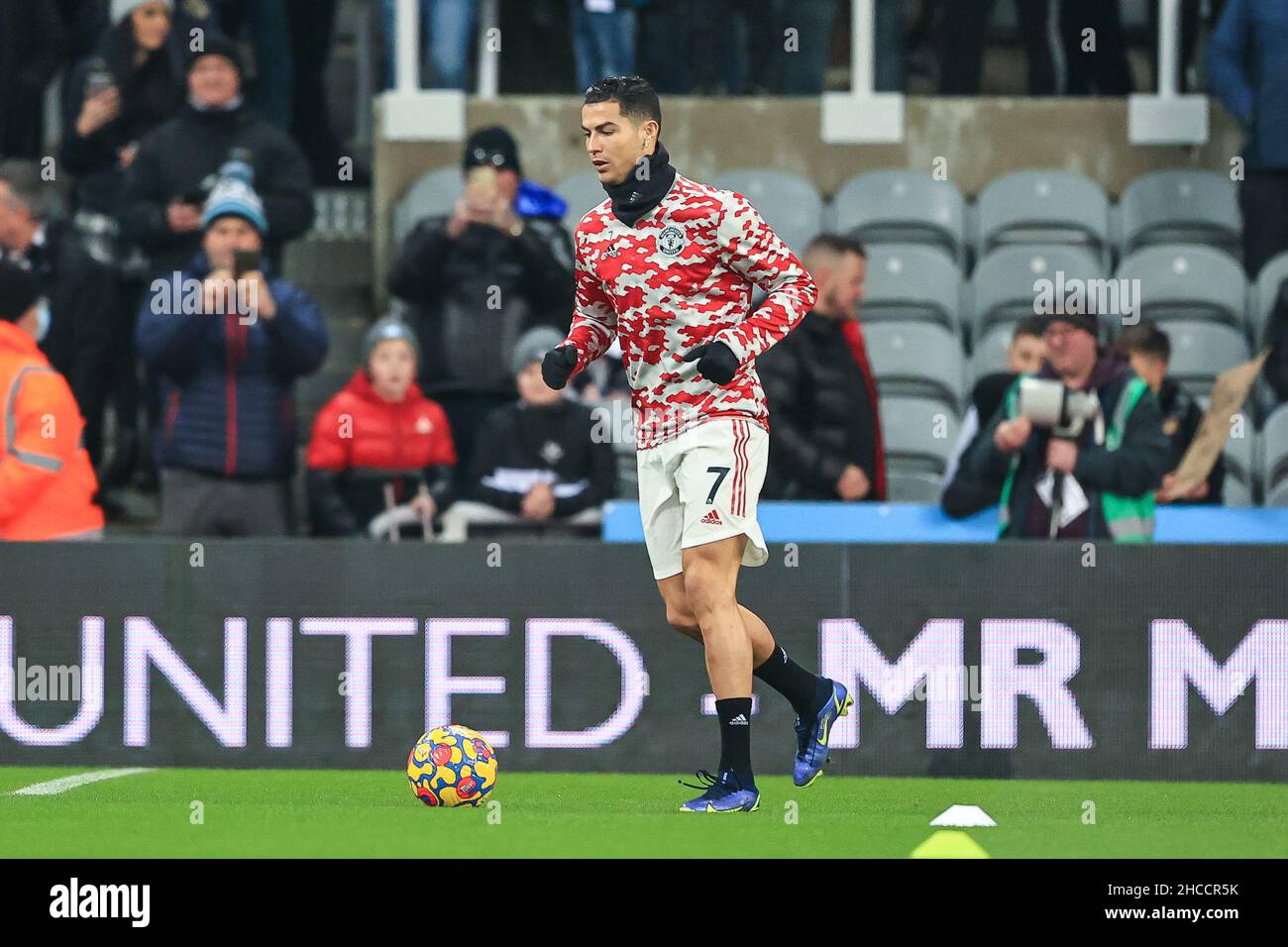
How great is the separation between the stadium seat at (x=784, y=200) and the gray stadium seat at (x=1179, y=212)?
157 centimetres

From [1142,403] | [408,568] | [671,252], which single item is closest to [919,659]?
[1142,403]

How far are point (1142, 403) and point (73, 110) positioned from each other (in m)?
5.53

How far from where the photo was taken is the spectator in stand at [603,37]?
1206 cm

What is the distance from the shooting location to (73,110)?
11797mm

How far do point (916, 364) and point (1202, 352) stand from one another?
1418mm

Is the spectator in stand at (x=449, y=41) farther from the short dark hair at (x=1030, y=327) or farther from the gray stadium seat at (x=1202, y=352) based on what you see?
the gray stadium seat at (x=1202, y=352)

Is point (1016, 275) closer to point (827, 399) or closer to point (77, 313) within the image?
point (827, 399)

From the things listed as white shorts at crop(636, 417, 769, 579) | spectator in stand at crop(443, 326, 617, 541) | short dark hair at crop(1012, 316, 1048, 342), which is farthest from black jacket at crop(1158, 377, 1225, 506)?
white shorts at crop(636, 417, 769, 579)

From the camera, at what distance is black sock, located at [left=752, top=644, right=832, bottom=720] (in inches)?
283

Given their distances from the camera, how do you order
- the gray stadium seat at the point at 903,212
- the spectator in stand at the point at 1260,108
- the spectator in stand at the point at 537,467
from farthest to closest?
the gray stadium seat at the point at 903,212 < the spectator in stand at the point at 1260,108 < the spectator in stand at the point at 537,467

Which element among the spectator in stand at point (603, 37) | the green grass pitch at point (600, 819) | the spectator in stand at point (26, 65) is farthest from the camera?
the spectator in stand at point (26, 65)

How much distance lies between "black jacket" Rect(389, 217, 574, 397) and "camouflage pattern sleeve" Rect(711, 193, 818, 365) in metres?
3.70

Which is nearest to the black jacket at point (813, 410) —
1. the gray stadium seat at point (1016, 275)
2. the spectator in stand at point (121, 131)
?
the gray stadium seat at point (1016, 275)

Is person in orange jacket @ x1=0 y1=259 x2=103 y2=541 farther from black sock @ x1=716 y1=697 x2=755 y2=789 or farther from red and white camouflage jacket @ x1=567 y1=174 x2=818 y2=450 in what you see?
black sock @ x1=716 y1=697 x2=755 y2=789
